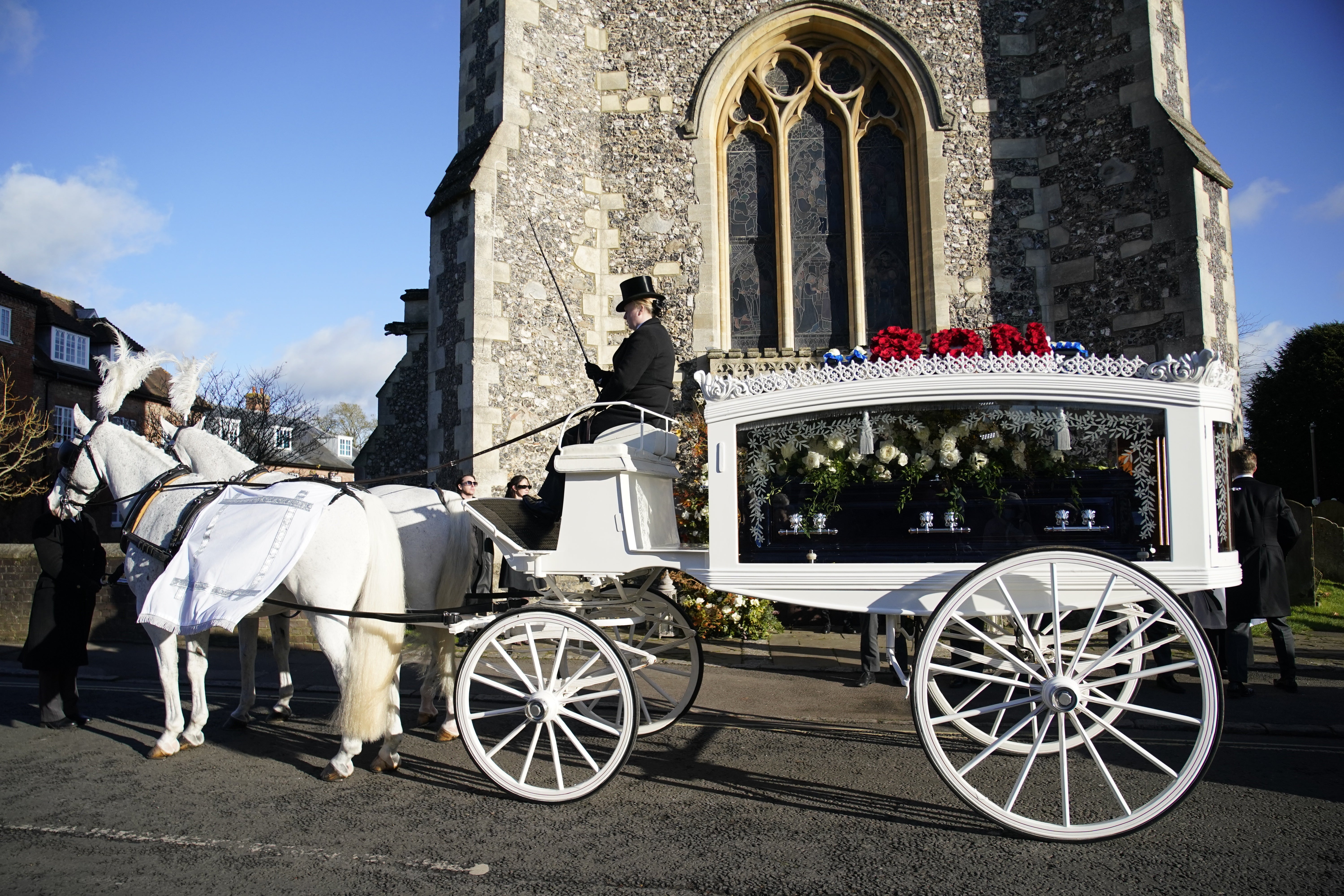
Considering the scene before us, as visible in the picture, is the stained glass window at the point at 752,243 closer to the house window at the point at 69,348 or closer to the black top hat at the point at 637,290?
the black top hat at the point at 637,290

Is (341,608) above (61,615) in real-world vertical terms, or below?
above

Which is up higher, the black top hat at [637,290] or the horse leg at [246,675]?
the black top hat at [637,290]

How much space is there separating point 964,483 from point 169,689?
448 centimetres

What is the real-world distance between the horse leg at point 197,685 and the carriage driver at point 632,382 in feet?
6.63

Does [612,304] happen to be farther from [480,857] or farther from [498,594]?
[480,857]

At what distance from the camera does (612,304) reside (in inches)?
458

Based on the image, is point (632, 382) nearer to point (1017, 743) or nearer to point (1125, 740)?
point (1017, 743)

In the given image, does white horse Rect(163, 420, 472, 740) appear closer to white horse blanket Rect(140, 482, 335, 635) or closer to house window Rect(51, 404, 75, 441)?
white horse blanket Rect(140, 482, 335, 635)

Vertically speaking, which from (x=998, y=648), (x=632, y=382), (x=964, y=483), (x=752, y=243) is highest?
(x=752, y=243)

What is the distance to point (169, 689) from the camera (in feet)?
15.9

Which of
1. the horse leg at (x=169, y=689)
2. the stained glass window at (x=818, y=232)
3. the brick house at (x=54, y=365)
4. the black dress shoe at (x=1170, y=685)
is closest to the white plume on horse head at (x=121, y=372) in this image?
the horse leg at (x=169, y=689)

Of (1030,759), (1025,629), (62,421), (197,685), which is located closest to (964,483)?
(1025,629)

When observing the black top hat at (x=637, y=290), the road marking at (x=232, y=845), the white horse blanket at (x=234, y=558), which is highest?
the black top hat at (x=637, y=290)

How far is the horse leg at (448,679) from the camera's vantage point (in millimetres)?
5047
